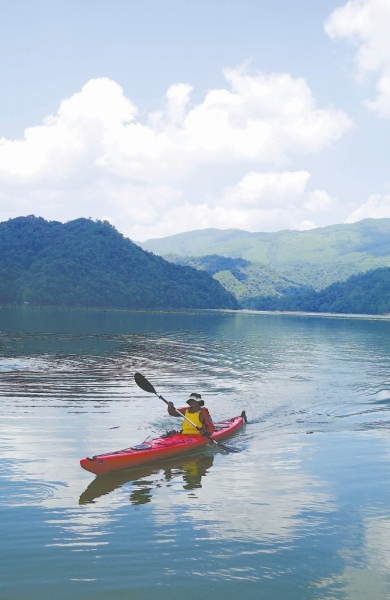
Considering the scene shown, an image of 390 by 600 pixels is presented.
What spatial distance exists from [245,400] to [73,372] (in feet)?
40.2

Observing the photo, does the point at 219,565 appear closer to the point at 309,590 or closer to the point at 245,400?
the point at 309,590

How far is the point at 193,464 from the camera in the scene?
19.0m

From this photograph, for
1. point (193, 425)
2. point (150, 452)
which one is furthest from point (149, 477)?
point (193, 425)

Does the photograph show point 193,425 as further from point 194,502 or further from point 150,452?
point 194,502

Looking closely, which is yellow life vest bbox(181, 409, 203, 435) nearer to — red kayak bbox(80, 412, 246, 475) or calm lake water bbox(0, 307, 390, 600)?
red kayak bbox(80, 412, 246, 475)

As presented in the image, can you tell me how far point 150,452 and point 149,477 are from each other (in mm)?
1010

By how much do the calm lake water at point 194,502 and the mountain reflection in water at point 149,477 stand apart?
6 cm

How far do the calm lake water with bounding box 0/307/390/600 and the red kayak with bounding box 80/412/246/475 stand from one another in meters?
0.37

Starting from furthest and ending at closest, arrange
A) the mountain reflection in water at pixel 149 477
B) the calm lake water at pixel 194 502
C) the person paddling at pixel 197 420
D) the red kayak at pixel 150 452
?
the person paddling at pixel 197 420 < the red kayak at pixel 150 452 < the mountain reflection in water at pixel 149 477 < the calm lake water at pixel 194 502

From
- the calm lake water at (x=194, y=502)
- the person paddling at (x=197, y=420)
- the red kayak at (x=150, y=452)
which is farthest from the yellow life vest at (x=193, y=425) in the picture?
the calm lake water at (x=194, y=502)

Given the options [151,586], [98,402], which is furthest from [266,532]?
[98,402]

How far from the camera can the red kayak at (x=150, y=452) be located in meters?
16.3

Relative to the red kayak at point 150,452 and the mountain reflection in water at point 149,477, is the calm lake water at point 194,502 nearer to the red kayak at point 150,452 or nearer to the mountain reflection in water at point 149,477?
the mountain reflection in water at point 149,477

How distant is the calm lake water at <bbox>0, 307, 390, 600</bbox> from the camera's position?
10781 millimetres
